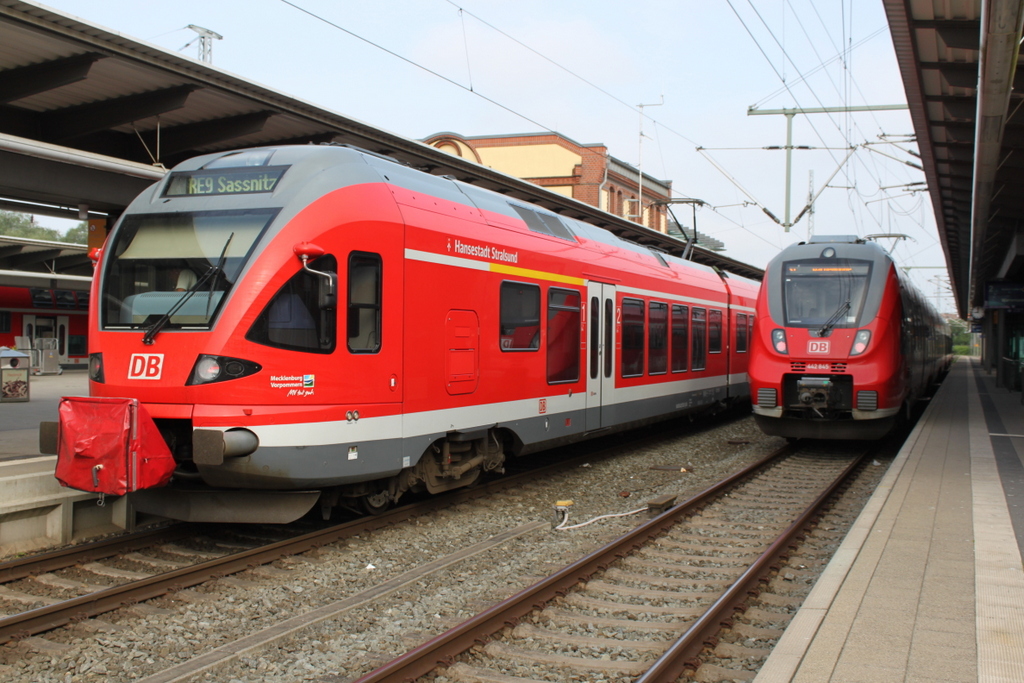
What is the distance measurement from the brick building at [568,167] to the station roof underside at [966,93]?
21.8 m

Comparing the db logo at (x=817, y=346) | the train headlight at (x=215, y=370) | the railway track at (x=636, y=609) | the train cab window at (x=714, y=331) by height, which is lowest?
the railway track at (x=636, y=609)

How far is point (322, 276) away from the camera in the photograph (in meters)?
6.61

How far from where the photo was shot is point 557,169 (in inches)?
1577

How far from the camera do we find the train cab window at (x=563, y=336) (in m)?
9.86

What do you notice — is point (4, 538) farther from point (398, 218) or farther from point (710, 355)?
point (710, 355)

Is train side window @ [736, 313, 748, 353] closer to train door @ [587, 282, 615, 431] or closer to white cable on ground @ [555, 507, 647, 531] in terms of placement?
train door @ [587, 282, 615, 431]

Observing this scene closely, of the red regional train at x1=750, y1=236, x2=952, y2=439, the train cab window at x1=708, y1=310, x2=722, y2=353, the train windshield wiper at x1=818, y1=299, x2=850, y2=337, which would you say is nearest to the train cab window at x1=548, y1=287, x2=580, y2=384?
the red regional train at x1=750, y1=236, x2=952, y2=439

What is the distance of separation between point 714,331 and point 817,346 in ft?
14.3

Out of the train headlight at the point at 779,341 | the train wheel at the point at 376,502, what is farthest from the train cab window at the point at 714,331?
the train wheel at the point at 376,502

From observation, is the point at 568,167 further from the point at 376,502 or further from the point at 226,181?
the point at 226,181

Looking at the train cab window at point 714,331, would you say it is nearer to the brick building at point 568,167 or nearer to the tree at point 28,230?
the brick building at point 568,167

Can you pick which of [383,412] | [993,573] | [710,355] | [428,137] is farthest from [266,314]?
[428,137]

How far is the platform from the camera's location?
3.98 metres

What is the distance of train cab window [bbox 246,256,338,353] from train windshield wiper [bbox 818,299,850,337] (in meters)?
8.08
